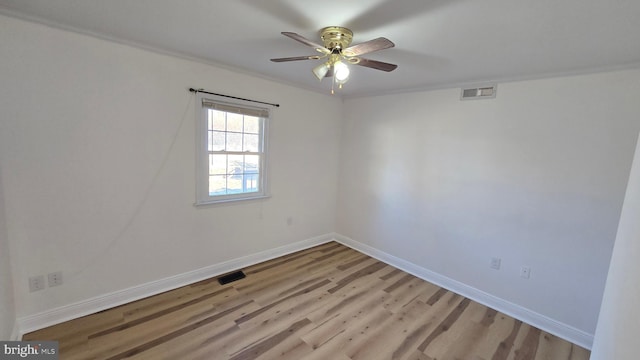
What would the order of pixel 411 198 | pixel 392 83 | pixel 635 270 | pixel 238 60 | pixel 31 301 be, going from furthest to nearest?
pixel 411 198, pixel 392 83, pixel 238 60, pixel 31 301, pixel 635 270

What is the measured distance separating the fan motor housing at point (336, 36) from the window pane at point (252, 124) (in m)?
1.59

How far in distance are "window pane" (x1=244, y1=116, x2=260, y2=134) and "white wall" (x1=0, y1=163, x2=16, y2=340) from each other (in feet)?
6.74

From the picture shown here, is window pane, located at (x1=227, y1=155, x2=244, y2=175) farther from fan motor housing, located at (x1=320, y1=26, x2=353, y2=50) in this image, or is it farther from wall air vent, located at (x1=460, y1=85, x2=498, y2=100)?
wall air vent, located at (x1=460, y1=85, x2=498, y2=100)

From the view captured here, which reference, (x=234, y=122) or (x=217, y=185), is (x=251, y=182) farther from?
(x=234, y=122)

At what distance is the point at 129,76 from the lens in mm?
2330

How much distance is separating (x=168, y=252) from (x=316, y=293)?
1.62 m

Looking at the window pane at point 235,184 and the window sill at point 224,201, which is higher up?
the window pane at point 235,184

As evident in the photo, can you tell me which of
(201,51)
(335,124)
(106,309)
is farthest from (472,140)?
(106,309)

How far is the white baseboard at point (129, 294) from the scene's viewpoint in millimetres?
2105

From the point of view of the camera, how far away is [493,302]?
111 inches

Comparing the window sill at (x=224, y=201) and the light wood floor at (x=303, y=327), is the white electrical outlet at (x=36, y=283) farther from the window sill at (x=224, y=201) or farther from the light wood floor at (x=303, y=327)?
the window sill at (x=224, y=201)

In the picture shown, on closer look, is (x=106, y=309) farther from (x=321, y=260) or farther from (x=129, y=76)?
(x=321, y=260)

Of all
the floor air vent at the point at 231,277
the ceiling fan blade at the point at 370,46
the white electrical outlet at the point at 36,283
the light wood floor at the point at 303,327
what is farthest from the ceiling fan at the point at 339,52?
the white electrical outlet at the point at 36,283

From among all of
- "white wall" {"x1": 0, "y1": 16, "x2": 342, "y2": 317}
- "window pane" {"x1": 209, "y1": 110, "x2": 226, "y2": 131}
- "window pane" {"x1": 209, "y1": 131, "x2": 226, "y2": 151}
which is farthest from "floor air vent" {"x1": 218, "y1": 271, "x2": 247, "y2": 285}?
"window pane" {"x1": 209, "y1": 110, "x2": 226, "y2": 131}
